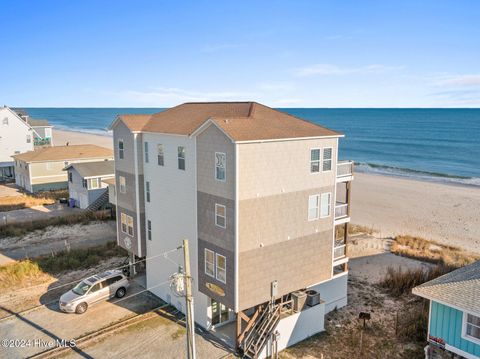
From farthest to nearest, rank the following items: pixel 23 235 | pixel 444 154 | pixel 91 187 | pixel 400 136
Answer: pixel 400 136
pixel 444 154
pixel 91 187
pixel 23 235

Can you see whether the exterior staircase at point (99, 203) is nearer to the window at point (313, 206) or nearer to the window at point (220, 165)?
the window at point (220, 165)

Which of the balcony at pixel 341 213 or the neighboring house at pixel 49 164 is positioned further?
the neighboring house at pixel 49 164

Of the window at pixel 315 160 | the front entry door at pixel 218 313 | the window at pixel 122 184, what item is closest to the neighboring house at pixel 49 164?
the window at pixel 122 184

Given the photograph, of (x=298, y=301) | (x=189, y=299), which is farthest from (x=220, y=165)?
(x=298, y=301)

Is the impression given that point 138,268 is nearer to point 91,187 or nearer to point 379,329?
point 379,329

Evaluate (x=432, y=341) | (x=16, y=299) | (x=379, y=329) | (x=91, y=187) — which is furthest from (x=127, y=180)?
(x=91, y=187)

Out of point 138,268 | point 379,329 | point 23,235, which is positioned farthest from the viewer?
point 23,235

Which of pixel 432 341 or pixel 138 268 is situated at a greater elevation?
pixel 432 341
